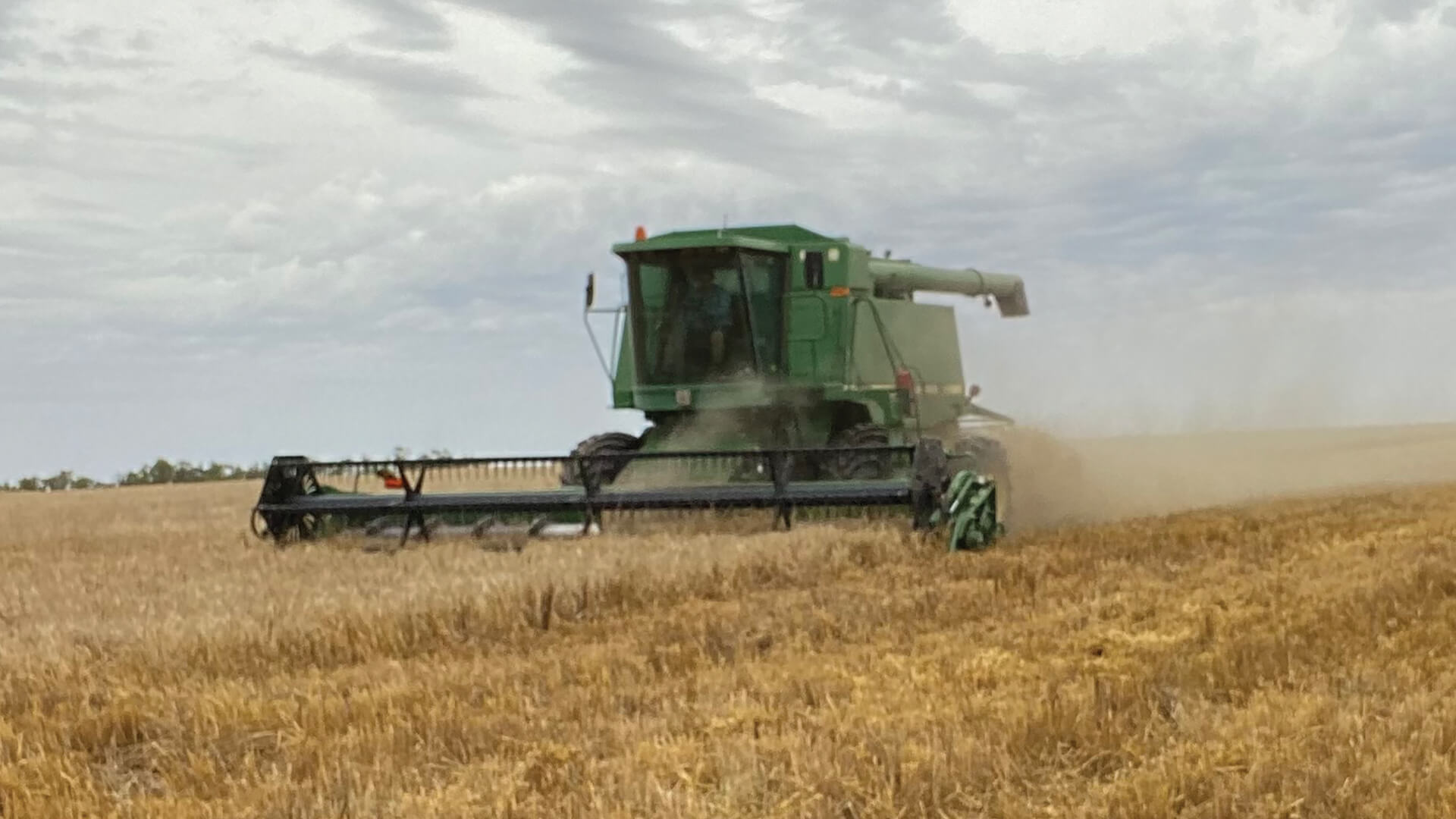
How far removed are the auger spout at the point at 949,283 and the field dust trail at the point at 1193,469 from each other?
1.63 m

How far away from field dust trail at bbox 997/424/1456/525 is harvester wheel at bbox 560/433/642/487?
3.21 meters

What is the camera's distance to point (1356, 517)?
393 inches

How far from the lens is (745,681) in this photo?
15.6 feet

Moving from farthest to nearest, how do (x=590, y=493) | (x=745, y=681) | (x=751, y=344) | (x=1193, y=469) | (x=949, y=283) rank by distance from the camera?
1. (x=1193, y=469)
2. (x=949, y=283)
3. (x=751, y=344)
4. (x=590, y=493)
5. (x=745, y=681)

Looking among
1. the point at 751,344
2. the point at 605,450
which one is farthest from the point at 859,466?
the point at 605,450

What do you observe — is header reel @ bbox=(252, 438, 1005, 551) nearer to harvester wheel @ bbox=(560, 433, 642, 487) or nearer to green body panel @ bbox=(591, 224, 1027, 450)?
harvester wheel @ bbox=(560, 433, 642, 487)

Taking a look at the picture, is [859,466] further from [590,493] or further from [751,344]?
[590,493]

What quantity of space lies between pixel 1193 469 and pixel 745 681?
1410 centimetres

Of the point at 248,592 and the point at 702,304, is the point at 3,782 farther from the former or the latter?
the point at 702,304

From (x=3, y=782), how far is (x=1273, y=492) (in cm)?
1413

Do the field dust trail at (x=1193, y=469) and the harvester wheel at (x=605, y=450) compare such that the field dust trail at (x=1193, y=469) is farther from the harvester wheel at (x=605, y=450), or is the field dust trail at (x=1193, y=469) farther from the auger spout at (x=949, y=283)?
the harvester wheel at (x=605, y=450)

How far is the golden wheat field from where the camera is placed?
345 cm

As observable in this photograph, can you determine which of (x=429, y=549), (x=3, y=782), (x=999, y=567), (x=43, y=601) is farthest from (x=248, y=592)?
(x=999, y=567)

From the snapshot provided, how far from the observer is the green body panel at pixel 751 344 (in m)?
11.1
